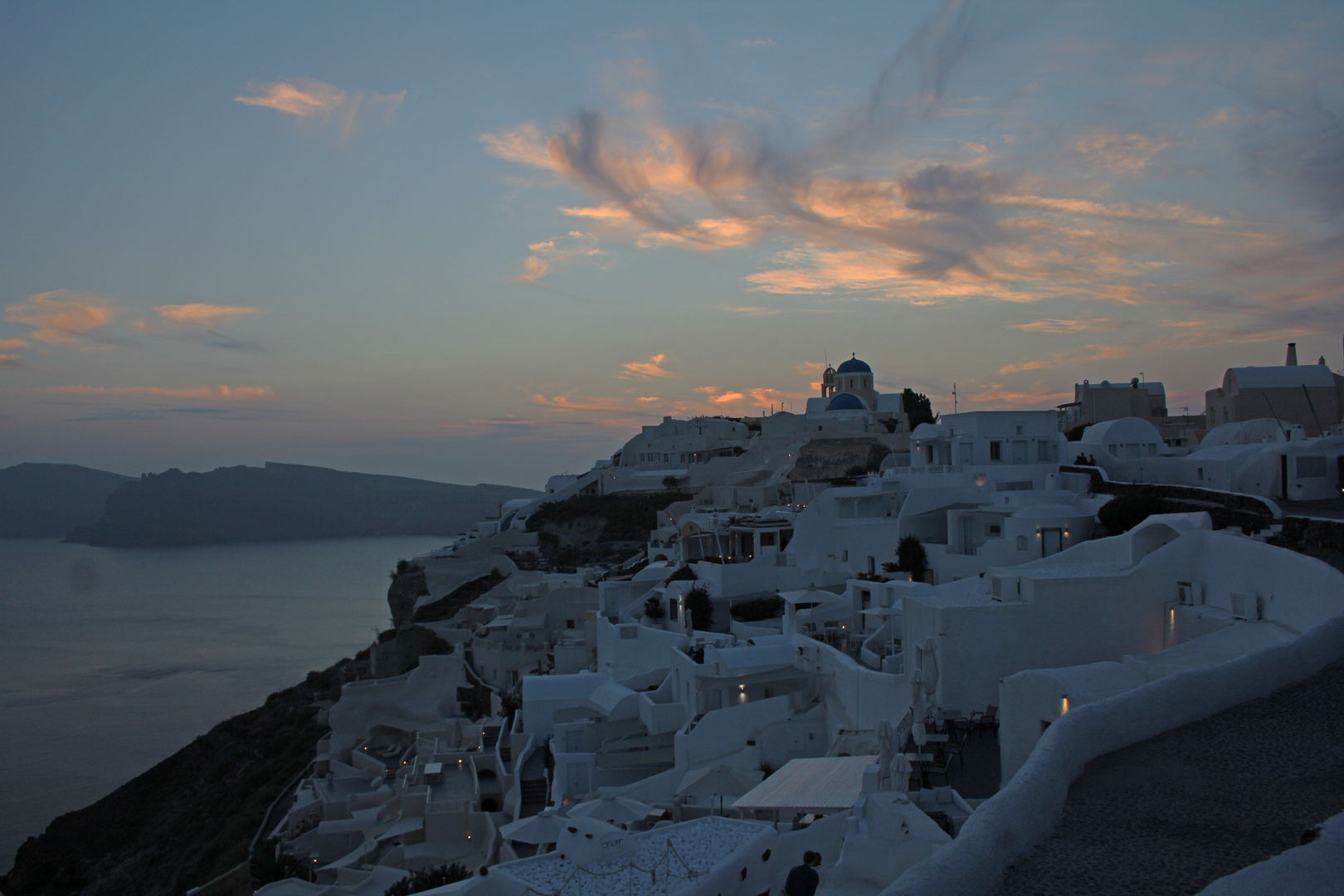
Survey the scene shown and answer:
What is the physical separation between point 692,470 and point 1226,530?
30.6 m

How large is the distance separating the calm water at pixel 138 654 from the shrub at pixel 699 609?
19.7 m

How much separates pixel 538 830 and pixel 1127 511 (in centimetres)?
1058

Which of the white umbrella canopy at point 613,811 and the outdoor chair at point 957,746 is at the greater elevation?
the outdoor chair at point 957,746

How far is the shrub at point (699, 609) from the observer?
1898 centimetres

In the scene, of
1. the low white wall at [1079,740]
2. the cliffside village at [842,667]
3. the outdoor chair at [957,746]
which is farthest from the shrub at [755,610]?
the low white wall at [1079,740]

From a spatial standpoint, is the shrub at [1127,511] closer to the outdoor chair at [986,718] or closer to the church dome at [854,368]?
the outdoor chair at [986,718]

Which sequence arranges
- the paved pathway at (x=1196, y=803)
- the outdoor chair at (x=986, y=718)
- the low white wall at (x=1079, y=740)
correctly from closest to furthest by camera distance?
1. the low white wall at (x=1079, y=740)
2. the paved pathway at (x=1196, y=803)
3. the outdoor chair at (x=986, y=718)

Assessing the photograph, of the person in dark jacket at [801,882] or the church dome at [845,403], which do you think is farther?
the church dome at [845,403]

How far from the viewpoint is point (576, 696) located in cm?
1769

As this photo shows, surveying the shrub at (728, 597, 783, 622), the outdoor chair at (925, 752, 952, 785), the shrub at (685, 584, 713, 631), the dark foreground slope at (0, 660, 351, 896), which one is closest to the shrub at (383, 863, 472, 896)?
the outdoor chair at (925, 752, 952, 785)

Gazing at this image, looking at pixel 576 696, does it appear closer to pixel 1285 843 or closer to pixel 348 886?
pixel 348 886

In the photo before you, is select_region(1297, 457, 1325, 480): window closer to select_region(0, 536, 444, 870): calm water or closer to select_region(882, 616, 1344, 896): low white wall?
select_region(882, 616, 1344, 896): low white wall

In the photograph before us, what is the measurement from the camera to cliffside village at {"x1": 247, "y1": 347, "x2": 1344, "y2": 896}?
811 cm

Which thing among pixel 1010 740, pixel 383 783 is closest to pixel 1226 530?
pixel 1010 740
